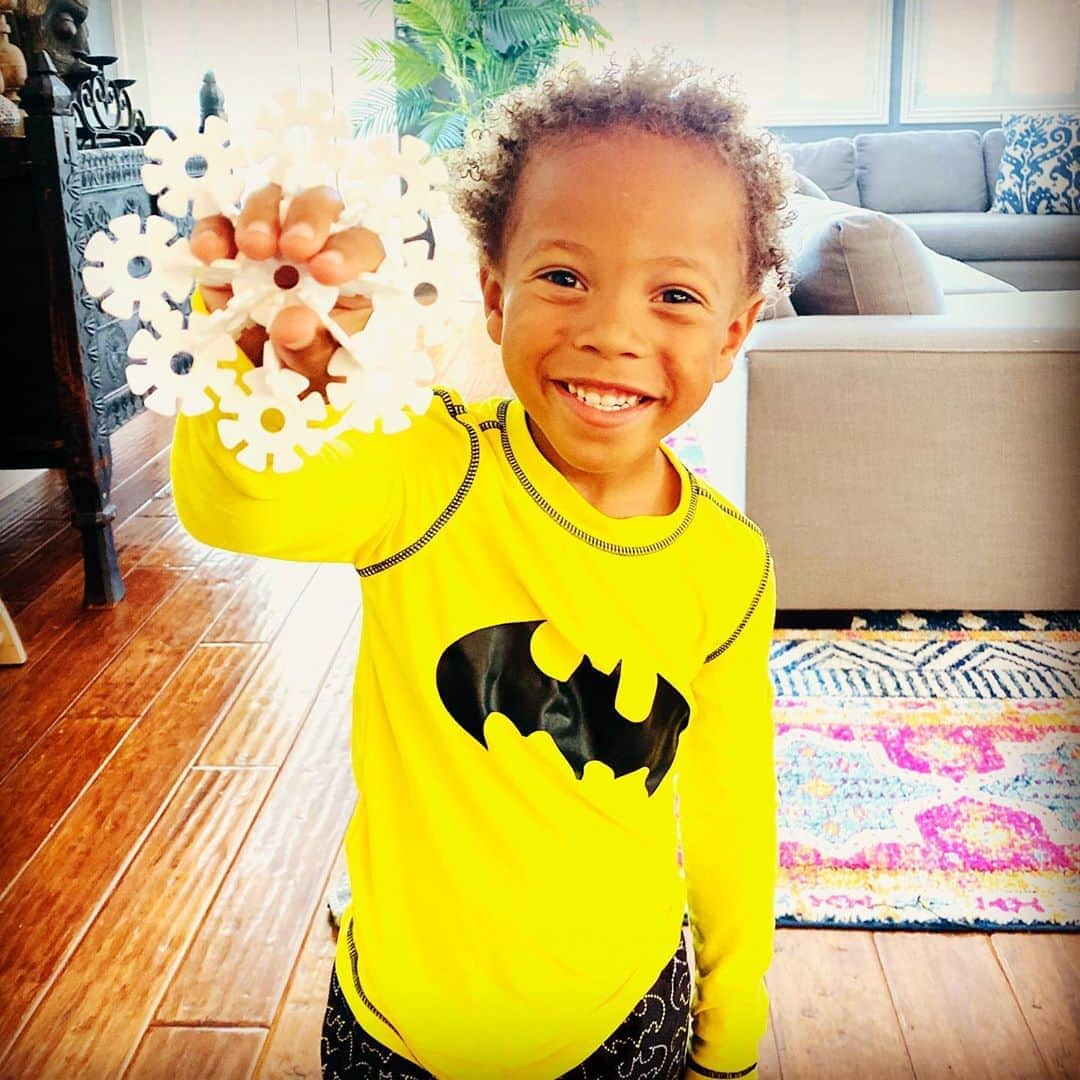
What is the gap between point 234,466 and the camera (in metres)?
0.52

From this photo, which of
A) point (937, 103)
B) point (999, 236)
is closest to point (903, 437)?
point (999, 236)

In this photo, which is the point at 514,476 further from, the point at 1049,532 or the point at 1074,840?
the point at 1049,532

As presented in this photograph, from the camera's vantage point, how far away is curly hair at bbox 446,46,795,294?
680 millimetres

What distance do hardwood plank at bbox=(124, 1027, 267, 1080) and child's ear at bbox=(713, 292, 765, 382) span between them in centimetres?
88

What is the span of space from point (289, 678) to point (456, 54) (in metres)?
4.44

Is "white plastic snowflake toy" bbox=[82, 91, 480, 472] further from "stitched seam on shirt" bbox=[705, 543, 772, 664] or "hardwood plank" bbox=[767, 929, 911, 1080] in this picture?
"hardwood plank" bbox=[767, 929, 911, 1080]

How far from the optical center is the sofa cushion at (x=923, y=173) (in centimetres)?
612

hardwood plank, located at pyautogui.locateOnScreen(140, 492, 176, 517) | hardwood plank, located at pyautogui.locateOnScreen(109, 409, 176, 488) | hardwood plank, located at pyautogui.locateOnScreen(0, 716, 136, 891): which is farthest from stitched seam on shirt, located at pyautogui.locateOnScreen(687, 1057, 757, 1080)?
hardwood plank, located at pyautogui.locateOnScreen(109, 409, 176, 488)

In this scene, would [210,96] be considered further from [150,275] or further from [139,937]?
[150,275]

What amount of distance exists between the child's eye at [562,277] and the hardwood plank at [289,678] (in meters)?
1.25

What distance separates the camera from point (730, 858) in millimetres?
866

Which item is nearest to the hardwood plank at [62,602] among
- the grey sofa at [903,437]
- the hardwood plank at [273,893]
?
the hardwood plank at [273,893]

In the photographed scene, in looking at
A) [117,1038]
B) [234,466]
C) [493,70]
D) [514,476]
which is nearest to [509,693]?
[514,476]

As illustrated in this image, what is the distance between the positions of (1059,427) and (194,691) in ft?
5.21
